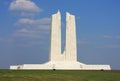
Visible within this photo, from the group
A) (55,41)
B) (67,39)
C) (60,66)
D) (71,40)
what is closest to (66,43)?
(67,39)

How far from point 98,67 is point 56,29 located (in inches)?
424

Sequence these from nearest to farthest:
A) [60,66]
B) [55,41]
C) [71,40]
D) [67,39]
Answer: [60,66] < [55,41] < [67,39] < [71,40]

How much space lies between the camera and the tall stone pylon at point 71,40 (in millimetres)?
54438

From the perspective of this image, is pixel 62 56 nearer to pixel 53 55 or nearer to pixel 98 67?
pixel 53 55

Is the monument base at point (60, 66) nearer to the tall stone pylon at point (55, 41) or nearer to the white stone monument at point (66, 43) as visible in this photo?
the white stone monument at point (66, 43)

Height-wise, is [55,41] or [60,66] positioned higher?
[55,41]

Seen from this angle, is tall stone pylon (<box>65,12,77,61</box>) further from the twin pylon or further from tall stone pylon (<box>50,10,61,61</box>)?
tall stone pylon (<box>50,10,61,61</box>)

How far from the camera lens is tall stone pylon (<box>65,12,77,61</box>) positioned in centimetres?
5444

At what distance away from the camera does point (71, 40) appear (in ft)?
179

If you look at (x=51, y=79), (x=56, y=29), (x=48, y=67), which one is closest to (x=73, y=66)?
(x=48, y=67)

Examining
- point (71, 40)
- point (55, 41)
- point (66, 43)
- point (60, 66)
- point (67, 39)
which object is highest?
point (67, 39)

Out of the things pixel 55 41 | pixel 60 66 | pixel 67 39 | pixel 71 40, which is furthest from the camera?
pixel 71 40

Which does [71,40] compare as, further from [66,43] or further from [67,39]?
[66,43]

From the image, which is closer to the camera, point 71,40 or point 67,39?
point 67,39
